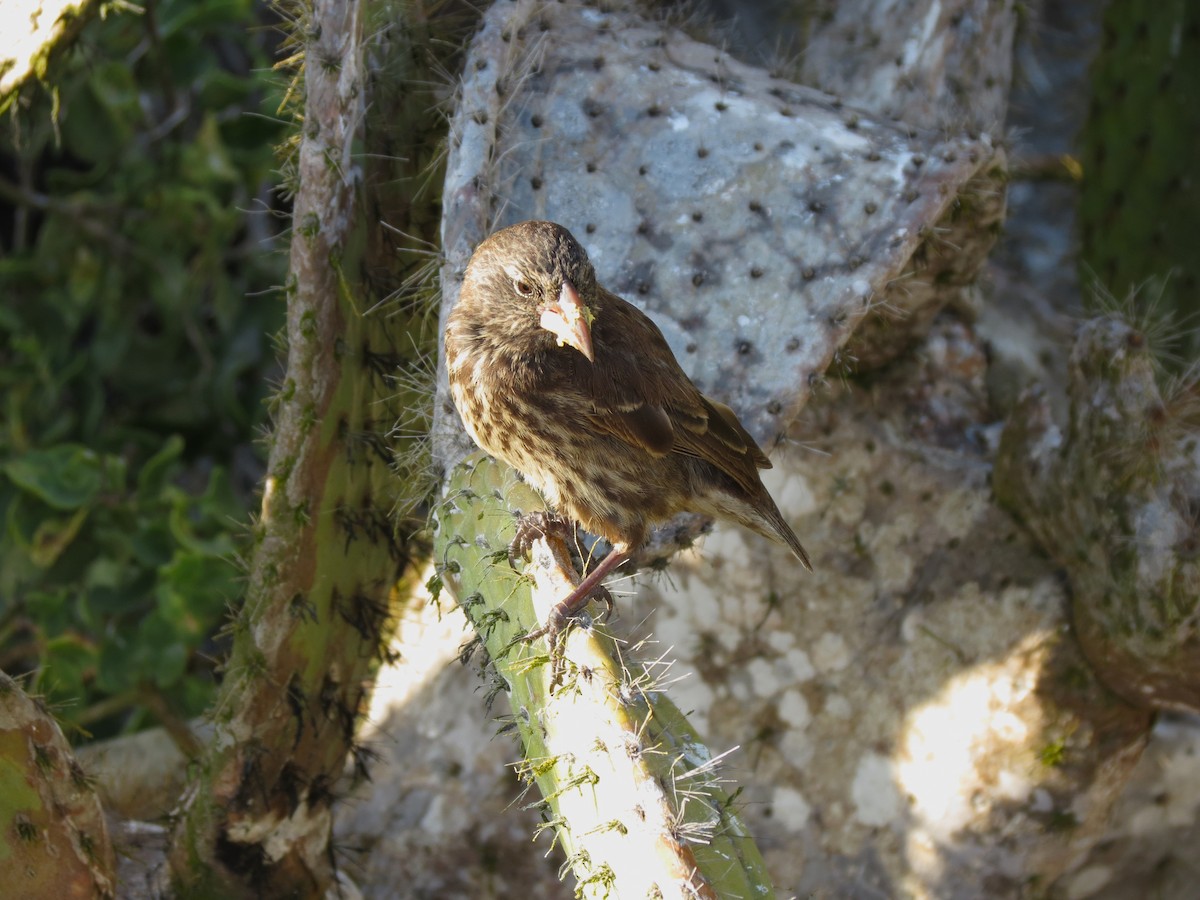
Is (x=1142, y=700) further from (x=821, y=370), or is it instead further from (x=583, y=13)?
(x=583, y=13)

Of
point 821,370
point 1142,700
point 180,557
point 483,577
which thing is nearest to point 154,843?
point 180,557

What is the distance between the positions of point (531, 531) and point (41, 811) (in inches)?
37.0

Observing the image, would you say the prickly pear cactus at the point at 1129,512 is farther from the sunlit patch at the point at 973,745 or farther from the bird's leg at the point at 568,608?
the bird's leg at the point at 568,608

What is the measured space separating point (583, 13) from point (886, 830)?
204cm

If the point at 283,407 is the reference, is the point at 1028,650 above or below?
below

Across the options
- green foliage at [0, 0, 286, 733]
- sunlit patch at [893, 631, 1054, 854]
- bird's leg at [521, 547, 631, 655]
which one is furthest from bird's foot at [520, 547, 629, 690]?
green foliage at [0, 0, 286, 733]

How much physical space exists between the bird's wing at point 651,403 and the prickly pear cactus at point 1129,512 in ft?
2.76

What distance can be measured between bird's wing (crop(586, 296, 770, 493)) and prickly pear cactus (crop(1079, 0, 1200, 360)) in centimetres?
209

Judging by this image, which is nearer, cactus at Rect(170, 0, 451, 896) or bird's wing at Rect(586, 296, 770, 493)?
bird's wing at Rect(586, 296, 770, 493)

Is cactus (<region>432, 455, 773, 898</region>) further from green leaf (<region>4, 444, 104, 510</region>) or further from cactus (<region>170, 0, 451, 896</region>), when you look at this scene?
green leaf (<region>4, 444, 104, 510</region>)

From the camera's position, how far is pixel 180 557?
3.34 metres

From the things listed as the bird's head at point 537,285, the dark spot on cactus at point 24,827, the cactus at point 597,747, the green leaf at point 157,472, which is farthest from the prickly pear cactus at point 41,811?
the green leaf at point 157,472

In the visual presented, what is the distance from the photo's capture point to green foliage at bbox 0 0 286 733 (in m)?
3.52

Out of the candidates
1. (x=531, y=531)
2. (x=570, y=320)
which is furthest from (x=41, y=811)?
(x=570, y=320)
